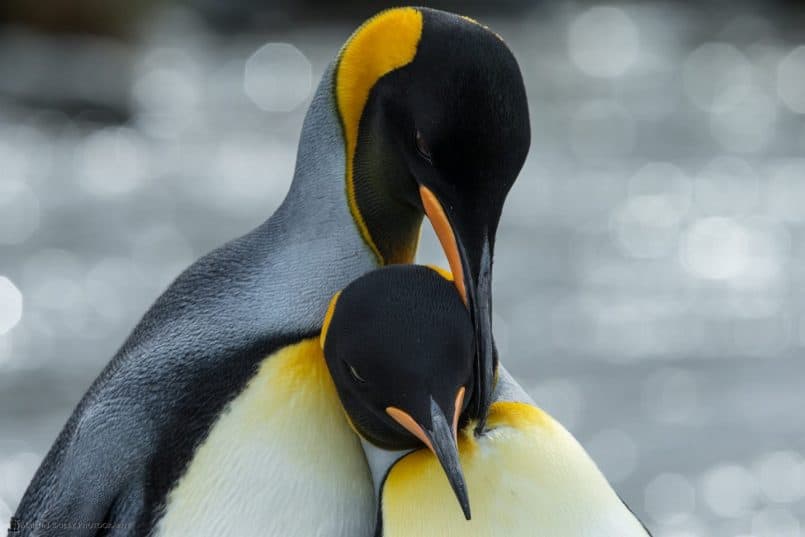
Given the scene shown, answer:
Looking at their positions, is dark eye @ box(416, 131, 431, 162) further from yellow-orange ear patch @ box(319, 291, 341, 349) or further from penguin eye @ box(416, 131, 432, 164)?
yellow-orange ear patch @ box(319, 291, 341, 349)

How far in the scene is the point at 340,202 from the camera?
188 centimetres

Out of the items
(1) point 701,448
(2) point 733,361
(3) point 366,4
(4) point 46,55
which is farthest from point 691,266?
(3) point 366,4

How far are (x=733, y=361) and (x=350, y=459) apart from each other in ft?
12.3

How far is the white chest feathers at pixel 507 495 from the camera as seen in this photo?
1.65m

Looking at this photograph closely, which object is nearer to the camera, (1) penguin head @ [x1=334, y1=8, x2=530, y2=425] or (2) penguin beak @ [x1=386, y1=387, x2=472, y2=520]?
(2) penguin beak @ [x1=386, y1=387, x2=472, y2=520]

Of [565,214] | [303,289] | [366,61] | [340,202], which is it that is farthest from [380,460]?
[565,214]

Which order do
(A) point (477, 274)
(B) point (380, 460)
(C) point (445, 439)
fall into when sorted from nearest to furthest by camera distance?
(C) point (445, 439)
(A) point (477, 274)
(B) point (380, 460)

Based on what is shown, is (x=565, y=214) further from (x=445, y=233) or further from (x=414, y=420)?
(x=414, y=420)

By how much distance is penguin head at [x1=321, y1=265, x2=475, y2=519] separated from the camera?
1.56 m

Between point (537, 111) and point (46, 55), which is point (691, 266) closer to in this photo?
point (537, 111)

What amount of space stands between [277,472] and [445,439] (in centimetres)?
29

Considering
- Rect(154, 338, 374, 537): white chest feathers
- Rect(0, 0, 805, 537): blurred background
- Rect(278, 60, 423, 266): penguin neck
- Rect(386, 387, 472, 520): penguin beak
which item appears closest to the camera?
Rect(386, 387, 472, 520): penguin beak

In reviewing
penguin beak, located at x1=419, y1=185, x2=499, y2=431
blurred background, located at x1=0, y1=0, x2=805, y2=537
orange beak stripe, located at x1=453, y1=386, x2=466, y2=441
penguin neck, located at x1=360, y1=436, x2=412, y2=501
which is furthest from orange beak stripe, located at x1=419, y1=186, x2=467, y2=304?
blurred background, located at x1=0, y1=0, x2=805, y2=537

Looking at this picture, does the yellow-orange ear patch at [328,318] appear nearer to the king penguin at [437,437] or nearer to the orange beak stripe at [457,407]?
the king penguin at [437,437]
